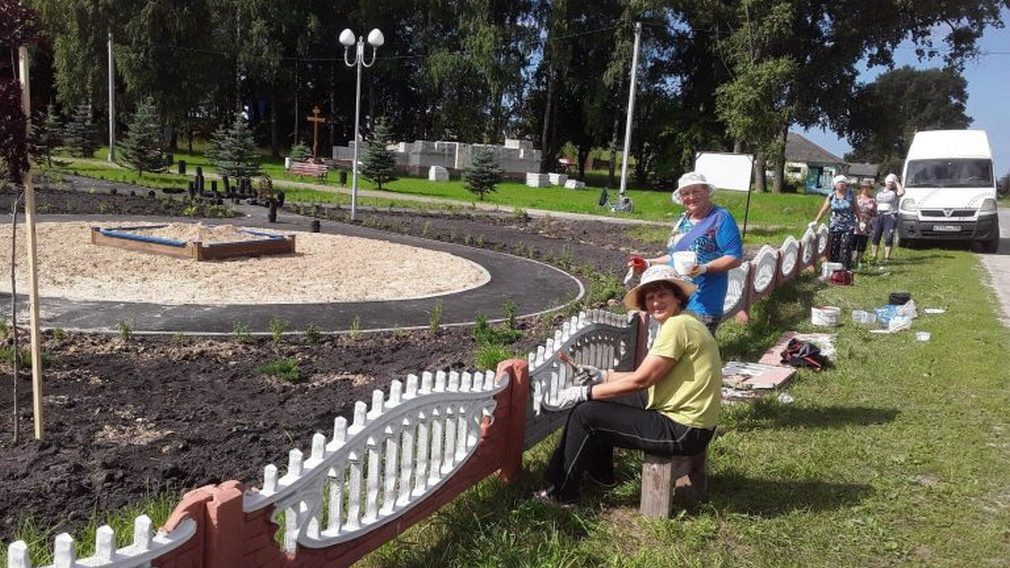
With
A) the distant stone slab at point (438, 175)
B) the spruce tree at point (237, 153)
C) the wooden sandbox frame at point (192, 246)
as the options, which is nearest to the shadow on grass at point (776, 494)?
the wooden sandbox frame at point (192, 246)

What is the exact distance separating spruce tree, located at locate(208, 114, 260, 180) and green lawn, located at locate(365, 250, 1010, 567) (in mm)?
20490

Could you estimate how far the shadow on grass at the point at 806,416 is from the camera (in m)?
5.91

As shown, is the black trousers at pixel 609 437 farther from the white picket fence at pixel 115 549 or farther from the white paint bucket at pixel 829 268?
the white paint bucket at pixel 829 268

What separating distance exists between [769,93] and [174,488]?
67.6ft

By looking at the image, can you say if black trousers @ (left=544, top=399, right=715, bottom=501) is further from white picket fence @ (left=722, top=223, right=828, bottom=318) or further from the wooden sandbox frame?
the wooden sandbox frame

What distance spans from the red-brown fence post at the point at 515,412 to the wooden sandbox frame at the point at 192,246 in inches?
383

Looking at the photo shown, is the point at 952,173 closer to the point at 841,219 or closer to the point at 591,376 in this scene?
the point at 841,219

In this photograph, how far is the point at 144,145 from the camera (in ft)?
91.9

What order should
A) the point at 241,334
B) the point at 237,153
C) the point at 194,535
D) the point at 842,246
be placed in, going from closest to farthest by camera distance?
the point at 194,535 → the point at 241,334 → the point at 842,246 → the point at 237,153

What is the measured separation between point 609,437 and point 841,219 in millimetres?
10337

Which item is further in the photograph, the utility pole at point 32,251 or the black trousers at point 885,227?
the black trousers at point 885,227

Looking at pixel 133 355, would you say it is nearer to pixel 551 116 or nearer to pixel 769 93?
pixel 769 93

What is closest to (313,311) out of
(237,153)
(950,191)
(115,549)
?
(115,549)

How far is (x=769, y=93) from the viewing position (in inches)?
873
